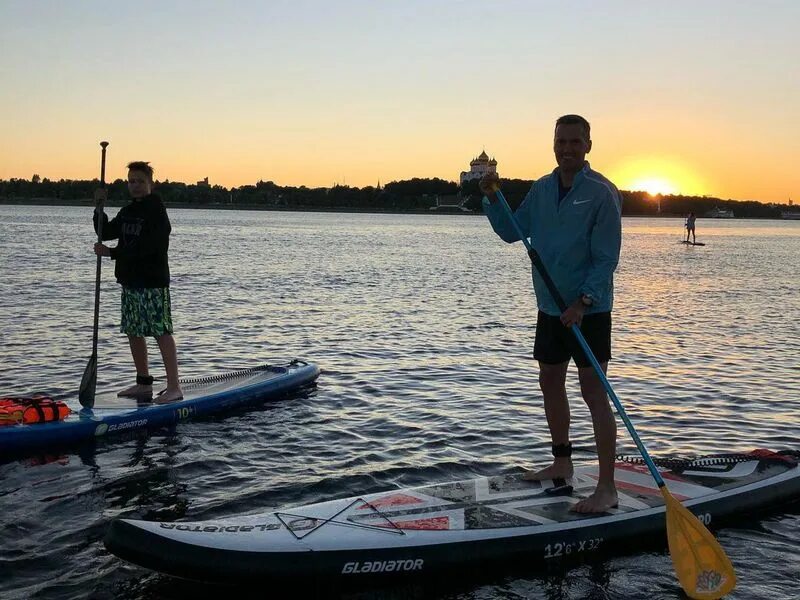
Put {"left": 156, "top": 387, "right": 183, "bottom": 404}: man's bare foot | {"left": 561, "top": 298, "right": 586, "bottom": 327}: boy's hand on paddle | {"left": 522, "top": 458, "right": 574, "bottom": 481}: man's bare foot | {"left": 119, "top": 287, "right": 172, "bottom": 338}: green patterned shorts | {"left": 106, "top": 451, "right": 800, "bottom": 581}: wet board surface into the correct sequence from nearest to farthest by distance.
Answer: {"left": 106, "top": 451, "right": 800, "bottom": 581}: wet board surface → {"left": 561, "top": 298, "right": 586, "bottom": 327}: boy's hand on paddle → {"left": 522, "top": 458, "right": 574, "bottom": 481}: man's bare foot → {"left": 119, "top": 287, "right": 172, "bottom": 338}: green patterned shorts → {"left": 156, "top": 387, "right": 183, "bottom": 404}: man's bare foot

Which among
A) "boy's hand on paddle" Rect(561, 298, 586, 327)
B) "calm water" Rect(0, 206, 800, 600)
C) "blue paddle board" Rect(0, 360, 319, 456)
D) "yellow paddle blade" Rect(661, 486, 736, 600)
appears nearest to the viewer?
"yellow paddle blade" Rect(661, 486, 736, 600)

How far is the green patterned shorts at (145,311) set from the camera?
26.9 feet

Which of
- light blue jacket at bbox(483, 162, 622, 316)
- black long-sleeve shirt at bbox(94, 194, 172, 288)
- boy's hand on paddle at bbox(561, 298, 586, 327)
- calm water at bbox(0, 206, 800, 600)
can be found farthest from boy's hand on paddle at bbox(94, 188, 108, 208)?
boy's hand on paddle at bbox(561, 298, 586, 327)

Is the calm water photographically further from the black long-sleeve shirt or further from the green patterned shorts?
the black long-sleeve shirt

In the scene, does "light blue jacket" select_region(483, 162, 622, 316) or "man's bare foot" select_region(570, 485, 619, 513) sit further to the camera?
"man's bare foot" select_region(570, 485, 619, 513)

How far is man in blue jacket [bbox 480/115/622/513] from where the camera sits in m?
5.21

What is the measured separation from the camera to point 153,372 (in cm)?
1176

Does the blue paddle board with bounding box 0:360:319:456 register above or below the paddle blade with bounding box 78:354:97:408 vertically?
below

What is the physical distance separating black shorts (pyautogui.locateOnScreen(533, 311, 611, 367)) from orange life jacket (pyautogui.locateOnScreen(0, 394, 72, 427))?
4809mm

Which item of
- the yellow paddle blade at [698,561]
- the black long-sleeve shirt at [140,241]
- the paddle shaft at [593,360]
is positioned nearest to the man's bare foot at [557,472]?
the paddle shaft at [593,360]

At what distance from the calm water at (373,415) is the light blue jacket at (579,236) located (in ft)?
6.08

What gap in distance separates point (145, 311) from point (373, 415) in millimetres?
2873

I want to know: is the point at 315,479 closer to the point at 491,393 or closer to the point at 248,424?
the point at 248,424

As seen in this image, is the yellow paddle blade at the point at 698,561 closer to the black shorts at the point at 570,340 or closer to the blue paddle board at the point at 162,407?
the black shorts at the point at 570,340
